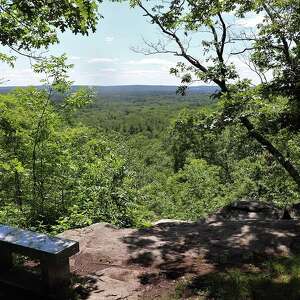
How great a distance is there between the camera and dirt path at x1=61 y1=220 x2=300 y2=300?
551 cm

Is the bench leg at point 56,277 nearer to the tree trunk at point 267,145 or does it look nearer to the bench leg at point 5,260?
the bench leg at point 5,260

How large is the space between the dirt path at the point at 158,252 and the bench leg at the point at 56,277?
322 mm

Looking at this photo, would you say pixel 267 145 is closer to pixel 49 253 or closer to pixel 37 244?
pixel 37 244

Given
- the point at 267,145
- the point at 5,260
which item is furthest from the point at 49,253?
the point at 267,145

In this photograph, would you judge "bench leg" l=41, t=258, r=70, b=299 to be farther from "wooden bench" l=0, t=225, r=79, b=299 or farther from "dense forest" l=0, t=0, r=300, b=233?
"dense forest" l=0, t=0, r=300, b=233

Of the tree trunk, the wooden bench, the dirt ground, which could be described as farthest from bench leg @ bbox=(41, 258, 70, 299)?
the tree trunk

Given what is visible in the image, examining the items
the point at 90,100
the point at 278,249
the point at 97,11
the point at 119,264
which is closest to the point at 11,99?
the point at 90,100

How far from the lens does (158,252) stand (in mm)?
6633

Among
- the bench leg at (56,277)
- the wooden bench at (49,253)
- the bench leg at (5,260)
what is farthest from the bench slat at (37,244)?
the bench leg at (5,260)

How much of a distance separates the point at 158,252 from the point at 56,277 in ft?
7.04

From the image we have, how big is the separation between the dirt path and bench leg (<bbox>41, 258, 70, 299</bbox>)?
1.06 feet

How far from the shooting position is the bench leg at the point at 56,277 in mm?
4883

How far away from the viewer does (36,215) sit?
12938 millimetres

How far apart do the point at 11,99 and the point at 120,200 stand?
6368 millimetres
